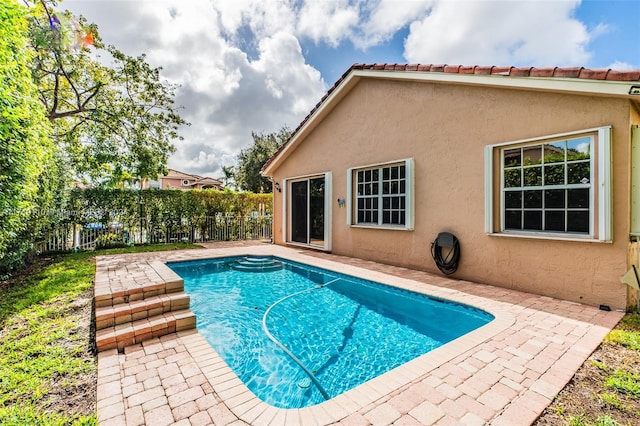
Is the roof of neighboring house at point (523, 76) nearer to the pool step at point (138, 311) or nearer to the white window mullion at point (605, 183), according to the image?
the white window mullion at point (605, 183)

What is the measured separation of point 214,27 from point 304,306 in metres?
13.2

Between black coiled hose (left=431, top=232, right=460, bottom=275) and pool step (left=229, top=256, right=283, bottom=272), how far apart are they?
17.9ft

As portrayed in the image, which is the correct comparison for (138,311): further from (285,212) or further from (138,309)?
(285,212)

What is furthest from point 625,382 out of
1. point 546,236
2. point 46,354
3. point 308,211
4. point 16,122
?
point 308,211

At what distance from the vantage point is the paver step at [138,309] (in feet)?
15.7

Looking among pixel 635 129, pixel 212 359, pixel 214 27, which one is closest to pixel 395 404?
pixel 212 359

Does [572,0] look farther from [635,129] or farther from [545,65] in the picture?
[635,129]

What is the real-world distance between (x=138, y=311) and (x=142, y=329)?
471mm

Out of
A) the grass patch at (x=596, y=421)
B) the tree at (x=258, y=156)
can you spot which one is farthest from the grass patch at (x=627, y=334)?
the tree at (x=258, y=156)

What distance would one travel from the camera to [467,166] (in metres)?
7.75

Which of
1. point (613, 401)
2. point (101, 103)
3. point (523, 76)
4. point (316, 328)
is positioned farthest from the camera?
point (101, 103)

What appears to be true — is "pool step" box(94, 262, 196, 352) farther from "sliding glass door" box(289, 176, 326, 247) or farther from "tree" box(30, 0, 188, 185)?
"tree" box(30, 0, 188, 185)

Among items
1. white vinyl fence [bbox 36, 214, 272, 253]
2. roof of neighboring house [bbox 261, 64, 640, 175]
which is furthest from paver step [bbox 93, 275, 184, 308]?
white vinyl fence [bbox 36, 214, 272, 253]

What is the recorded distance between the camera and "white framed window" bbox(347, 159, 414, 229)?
9.17 metres
